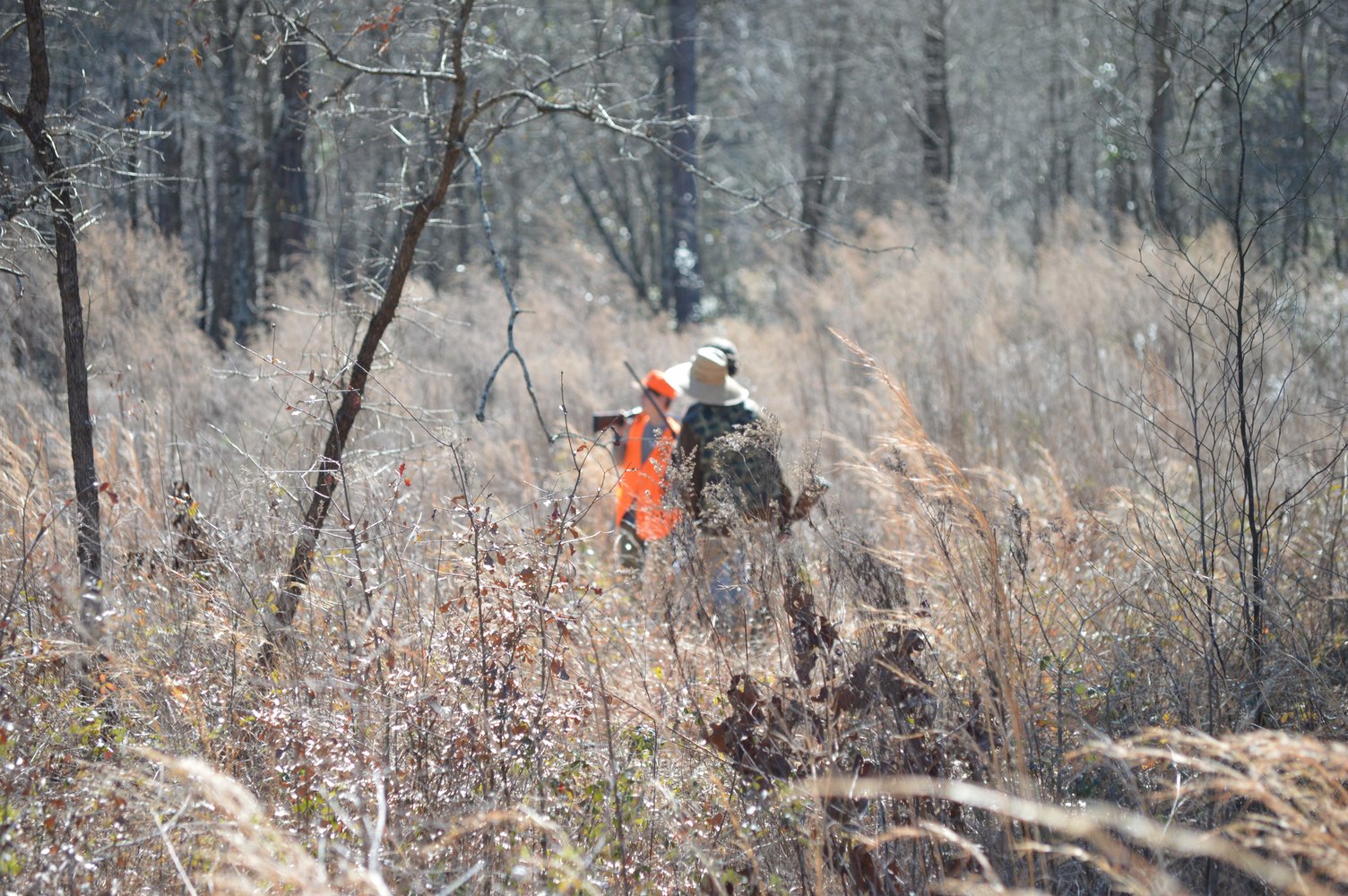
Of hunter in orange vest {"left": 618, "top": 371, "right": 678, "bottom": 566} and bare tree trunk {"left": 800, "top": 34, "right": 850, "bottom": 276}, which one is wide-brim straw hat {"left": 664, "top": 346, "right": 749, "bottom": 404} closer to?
hunter in orange vest {"left": 618, "top": 371, "right": 678, "bottom": 566}

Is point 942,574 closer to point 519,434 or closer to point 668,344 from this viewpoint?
point 519,434

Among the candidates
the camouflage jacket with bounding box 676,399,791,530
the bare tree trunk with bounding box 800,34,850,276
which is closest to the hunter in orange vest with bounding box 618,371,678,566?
the camouflage jacket with bounding box 676,399,791,530

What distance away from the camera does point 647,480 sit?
166 inches

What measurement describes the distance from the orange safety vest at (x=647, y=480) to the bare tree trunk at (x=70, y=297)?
1.93 m

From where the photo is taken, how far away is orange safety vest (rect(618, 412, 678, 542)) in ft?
11.9

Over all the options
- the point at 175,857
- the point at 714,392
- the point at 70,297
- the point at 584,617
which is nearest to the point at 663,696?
the point at 584,617

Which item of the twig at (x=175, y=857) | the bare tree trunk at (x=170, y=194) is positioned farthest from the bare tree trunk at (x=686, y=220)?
the twig at (x=175, y=857)

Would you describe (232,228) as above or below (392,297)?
above

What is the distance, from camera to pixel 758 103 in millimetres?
Answer: 17625

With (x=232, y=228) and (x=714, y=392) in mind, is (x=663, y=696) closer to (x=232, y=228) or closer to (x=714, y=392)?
(x=714, y=392)

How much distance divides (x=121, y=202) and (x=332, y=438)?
8180 mm

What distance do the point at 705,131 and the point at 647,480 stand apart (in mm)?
4279

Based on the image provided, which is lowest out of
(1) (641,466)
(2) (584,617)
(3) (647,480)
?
(2) (584,617)

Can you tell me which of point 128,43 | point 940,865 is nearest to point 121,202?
point 128,43
